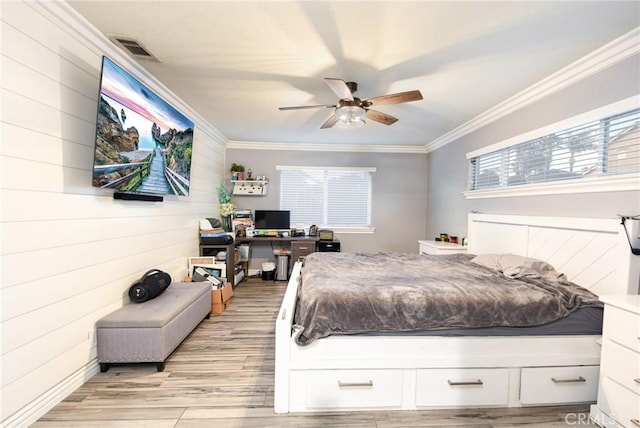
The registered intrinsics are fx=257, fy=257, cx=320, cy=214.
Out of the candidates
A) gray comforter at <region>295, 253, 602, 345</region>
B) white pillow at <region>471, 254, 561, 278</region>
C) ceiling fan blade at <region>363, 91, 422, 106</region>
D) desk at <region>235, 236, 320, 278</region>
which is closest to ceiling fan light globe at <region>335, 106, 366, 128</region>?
ceiling fan blade at <region>363, 91, 422, 106</region>

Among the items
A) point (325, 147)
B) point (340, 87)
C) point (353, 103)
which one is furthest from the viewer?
point (325, 147)

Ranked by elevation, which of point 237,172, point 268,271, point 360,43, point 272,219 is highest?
point 360,43

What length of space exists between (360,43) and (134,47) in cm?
178

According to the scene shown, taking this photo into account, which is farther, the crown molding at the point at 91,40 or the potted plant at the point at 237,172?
the potted plant at the point at 237,172

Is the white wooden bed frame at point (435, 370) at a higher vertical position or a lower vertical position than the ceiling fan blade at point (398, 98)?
lower

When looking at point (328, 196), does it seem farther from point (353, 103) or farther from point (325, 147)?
point (353, 103)

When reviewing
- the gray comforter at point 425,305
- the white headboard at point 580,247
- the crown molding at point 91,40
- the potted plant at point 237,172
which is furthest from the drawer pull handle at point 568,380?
the potted plant at point 237,172

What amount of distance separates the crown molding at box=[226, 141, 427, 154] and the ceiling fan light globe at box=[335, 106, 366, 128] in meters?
2.37

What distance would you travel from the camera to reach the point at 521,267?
228 centimetres

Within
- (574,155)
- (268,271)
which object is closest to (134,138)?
(268,271)

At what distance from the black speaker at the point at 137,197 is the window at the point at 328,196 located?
256 cm

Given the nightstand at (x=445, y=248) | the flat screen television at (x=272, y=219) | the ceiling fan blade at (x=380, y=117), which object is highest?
the ceiling fan blade at (x=380, y=117)

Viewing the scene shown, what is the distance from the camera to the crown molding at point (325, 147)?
4879 millimetres

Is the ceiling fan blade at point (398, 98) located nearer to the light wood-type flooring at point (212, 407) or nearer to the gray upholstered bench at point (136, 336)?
the light wood-type flooring at point (212, 407)
